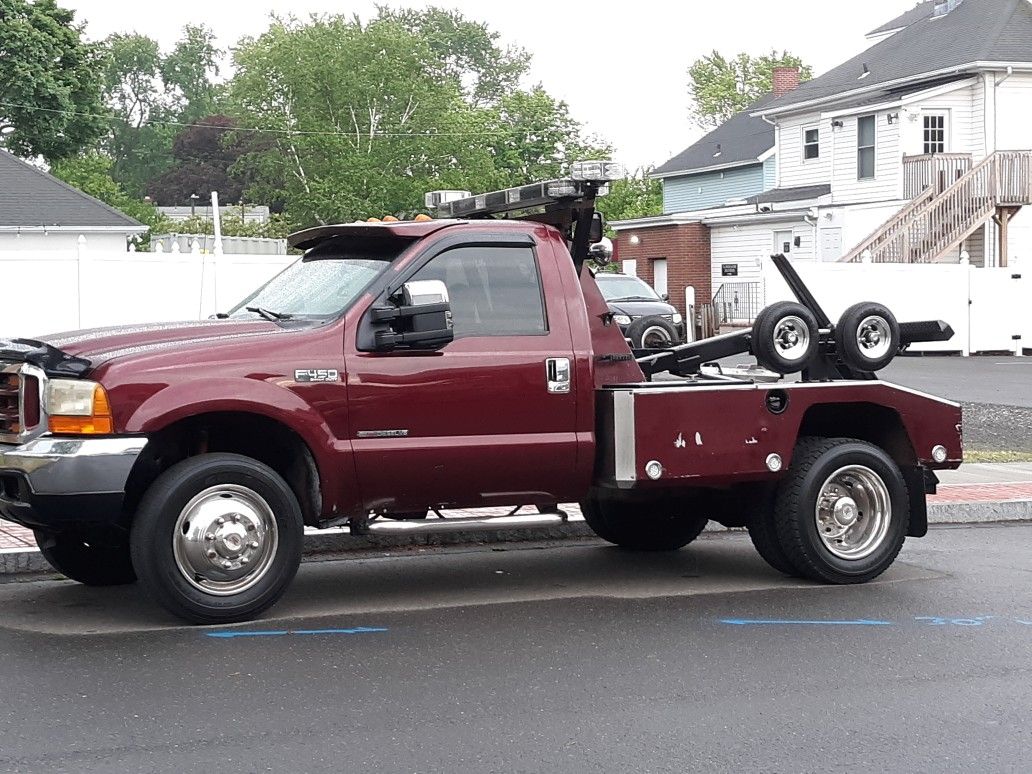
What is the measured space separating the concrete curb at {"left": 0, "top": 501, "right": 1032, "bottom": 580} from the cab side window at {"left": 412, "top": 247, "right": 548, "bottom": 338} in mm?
1358

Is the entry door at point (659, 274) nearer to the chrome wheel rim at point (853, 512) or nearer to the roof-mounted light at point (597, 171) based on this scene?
the chrome wheel rim at point (853, 512)

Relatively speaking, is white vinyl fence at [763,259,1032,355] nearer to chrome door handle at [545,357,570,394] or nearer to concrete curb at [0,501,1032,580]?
concrete curb at [0,501,1032,580]

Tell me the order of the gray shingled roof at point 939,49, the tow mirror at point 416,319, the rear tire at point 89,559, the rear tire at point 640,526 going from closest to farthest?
the tow mirror at point 416,319 → the rear tire at point 89,559 → the rear tire at point 640,526 → the gray shingled roof at point 939,49

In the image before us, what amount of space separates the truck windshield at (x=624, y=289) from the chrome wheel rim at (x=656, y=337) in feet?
57.6

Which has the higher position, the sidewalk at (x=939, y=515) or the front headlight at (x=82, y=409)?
the front headlight at (x=82, y=409)

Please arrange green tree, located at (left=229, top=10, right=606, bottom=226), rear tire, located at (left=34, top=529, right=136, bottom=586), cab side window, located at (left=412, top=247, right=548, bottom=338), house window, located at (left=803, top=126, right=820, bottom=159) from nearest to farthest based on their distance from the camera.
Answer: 1. cab side window, located at (left=412, top=247, right=548, bottom=338)
2. rear tire, located at (left=34, top=529, right=136, bottom=586)
3. house window, located at (left=803, top=126, right=820, bottom=159)
4. green tree, located at (left=229, top=10, right=606, bottom=226)

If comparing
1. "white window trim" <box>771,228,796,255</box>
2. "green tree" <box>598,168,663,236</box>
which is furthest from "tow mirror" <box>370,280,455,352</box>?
"green tree" <box>598,168,663,236</box>

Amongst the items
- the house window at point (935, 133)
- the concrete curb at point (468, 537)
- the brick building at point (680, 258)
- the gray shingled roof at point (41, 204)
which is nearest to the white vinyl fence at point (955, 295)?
the house window at point (935, 133)

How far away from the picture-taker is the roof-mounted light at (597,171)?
8.70m

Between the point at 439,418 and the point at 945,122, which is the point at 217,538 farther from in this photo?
the point at 945,122

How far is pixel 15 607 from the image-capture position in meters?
8.02

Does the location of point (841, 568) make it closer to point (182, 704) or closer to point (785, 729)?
point (785, 729)

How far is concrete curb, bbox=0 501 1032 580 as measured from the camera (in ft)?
29.7

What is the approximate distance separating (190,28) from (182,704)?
385 ft
